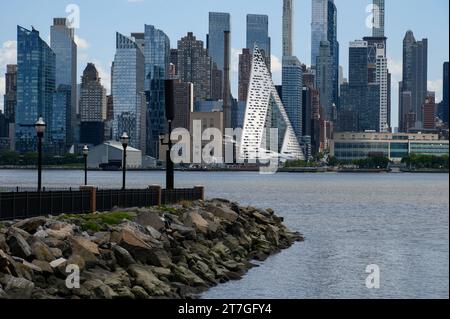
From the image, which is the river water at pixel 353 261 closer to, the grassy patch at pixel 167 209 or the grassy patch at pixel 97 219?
the grassy patch at pixel 97 219

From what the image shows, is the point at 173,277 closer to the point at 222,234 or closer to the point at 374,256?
the point at 222,234

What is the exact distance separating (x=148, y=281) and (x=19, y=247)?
402 centimetres

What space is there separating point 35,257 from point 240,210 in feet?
87.1

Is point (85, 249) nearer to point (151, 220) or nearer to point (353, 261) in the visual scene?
point (151, 220)

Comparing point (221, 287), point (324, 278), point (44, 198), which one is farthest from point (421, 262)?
point (44, 198)

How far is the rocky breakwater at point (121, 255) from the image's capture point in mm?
26656

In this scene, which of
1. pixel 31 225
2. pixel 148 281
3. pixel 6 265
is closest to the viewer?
pixel 6 265

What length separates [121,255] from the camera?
3100 cm

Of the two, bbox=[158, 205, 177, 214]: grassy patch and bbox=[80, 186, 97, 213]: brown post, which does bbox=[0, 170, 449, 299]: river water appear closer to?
bbox=[158, 205, 177, 214]: grassy patch

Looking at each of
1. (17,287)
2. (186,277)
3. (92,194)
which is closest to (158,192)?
(92,194)

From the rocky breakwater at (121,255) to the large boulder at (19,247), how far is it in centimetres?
3

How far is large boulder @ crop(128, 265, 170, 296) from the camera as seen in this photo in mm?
29406

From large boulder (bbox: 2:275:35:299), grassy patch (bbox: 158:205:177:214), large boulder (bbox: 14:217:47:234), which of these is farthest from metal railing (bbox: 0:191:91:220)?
large boulder (bbox: 2:275:35:299)
